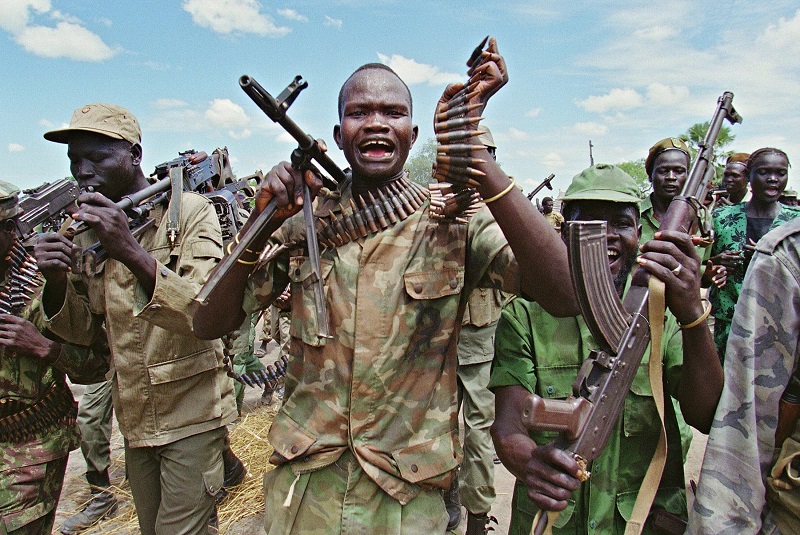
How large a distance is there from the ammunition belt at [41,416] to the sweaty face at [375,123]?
2598 millimetres

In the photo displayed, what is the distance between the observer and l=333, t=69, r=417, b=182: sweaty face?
2.21 metres

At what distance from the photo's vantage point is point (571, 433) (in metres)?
1.76

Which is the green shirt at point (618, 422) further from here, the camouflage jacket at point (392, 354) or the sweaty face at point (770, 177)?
the sweaty face at point (770, 177)

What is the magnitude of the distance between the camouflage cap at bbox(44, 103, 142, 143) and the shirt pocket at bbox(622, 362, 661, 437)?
9.82ft

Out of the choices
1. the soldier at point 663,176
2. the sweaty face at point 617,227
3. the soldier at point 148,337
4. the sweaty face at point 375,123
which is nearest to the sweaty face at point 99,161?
the soldier at point 148,337

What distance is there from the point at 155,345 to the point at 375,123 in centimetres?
203

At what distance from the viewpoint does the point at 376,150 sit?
226 centimetres

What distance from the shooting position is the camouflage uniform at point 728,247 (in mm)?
4992

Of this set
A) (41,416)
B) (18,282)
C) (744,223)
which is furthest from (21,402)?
(744,223)

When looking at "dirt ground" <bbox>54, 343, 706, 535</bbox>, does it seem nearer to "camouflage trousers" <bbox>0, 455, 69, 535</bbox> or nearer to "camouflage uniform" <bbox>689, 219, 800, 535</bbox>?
"camouflage trousers" <bbox>0, 455, 69, 535</bbox>

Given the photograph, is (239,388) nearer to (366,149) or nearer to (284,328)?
(284,328)

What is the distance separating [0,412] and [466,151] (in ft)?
10.4

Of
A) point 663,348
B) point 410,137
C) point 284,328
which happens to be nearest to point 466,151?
point 410,137

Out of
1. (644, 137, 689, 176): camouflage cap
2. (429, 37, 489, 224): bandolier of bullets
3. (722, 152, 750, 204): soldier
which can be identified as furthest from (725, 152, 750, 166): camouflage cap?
(429, 37, 489, 224): bandolier of bullets
